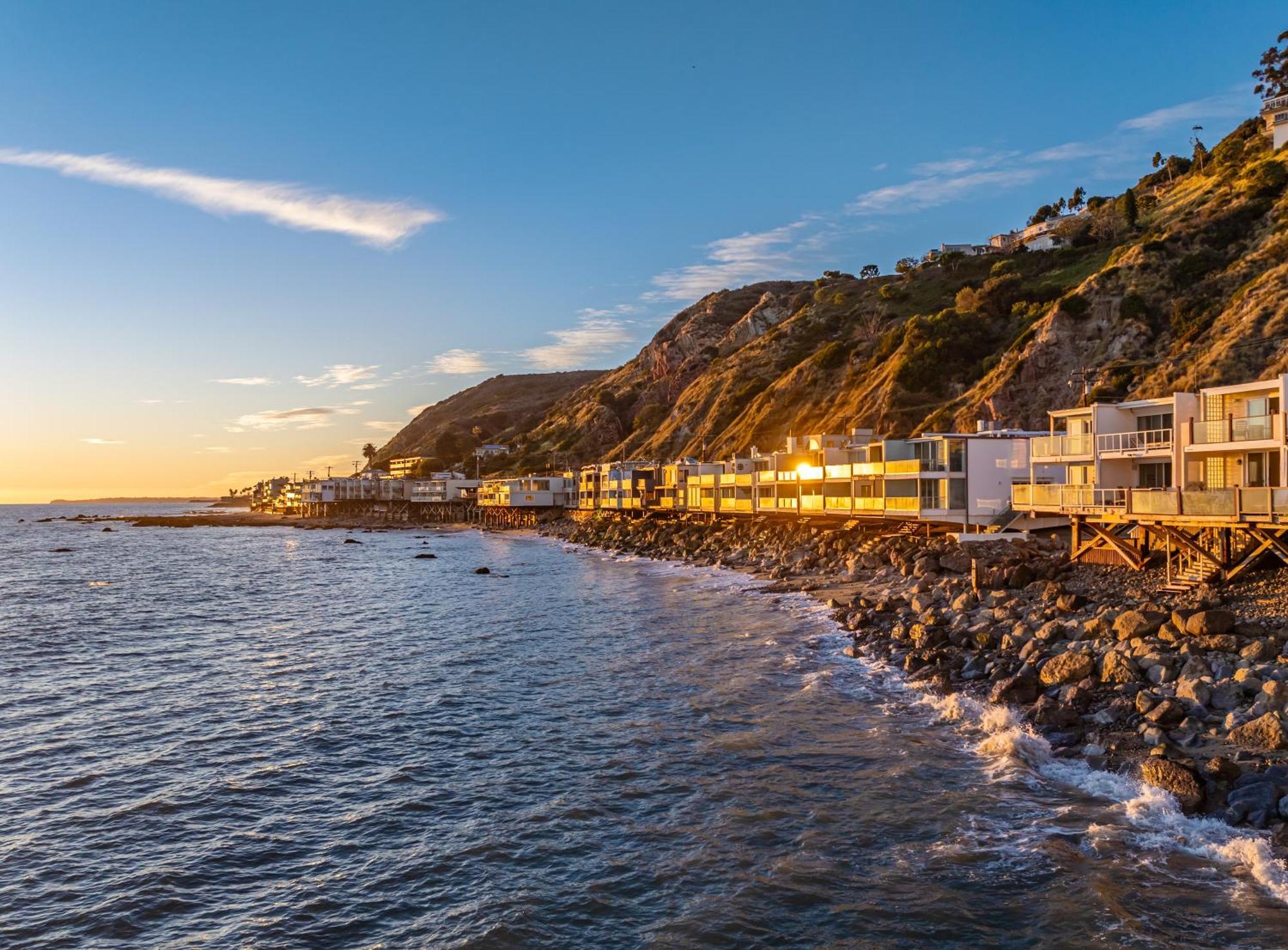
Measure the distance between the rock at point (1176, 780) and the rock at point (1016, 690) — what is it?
19.6 feet

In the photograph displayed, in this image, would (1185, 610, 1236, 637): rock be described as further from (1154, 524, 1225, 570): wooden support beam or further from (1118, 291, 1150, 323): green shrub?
(1118, 291, 1150, 323): green shrub

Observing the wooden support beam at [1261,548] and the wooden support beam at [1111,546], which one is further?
the wooden support beam at [1111,546]

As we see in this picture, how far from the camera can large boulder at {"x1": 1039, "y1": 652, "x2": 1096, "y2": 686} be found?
23.6 meters

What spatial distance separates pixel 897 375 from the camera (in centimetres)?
10838

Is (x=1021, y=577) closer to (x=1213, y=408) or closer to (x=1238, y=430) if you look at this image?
(x=1238, y=430)

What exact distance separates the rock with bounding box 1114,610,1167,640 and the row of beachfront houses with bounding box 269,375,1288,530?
6.96m

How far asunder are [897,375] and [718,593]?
6577cm

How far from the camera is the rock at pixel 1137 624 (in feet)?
84.1

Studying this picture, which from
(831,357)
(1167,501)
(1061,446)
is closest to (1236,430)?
(1167,501)

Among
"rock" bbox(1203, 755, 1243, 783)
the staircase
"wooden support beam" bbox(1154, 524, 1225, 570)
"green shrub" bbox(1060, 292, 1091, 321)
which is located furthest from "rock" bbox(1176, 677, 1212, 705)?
"green shrub" bbox(1060, 292, 1091, 321)

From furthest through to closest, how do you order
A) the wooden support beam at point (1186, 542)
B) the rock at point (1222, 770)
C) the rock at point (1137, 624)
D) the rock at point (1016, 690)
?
the wooden support beam at point (1186, 542)
the rock at point (1137, 624)
the rock at point (1016, 690)
the rock at point (1222, 770)

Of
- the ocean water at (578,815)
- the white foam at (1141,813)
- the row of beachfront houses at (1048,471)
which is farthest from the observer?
the row of beachfront houses at (1048,471)

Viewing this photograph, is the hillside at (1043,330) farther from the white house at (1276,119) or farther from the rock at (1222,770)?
the rock at (1222,770)

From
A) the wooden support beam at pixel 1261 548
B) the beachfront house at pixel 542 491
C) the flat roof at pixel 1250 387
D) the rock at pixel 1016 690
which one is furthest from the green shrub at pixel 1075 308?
the beachfront house at pixel 542 491
